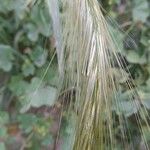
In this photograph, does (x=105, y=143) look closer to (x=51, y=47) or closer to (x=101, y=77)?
(x=101, y=77)

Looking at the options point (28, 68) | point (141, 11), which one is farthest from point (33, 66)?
point (141, 11)

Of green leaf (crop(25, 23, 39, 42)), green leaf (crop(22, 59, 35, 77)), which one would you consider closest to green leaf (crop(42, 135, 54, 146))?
green leaf (crop(22, 59, 35, 77))

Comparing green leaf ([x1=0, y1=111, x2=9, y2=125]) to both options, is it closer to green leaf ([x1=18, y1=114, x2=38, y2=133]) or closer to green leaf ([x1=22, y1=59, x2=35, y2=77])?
green leaf ([x1=18, y1=114, x2=38, y2=133])

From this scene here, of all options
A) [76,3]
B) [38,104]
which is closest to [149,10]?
[38,104]

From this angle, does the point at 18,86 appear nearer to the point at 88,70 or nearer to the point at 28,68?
the point at 28,68

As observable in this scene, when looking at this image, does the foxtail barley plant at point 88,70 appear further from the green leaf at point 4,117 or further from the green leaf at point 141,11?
the green leaf at point 141,11

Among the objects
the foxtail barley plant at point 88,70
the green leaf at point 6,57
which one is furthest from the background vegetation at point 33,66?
the foxtail barley plant at point 88,70

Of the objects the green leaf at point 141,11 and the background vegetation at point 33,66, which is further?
the green leaf at point 141,11
